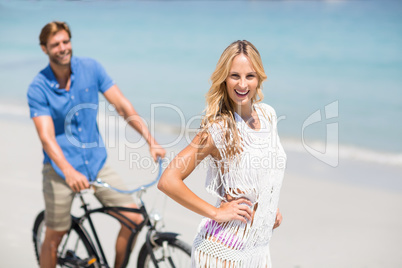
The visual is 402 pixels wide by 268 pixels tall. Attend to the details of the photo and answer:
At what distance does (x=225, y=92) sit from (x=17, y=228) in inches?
141

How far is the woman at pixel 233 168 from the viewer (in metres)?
2.35

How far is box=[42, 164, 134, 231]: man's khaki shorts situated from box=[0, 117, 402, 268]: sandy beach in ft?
3.08

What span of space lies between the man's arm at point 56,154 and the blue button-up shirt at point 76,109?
0.07 metres

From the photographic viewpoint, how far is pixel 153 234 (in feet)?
11.2

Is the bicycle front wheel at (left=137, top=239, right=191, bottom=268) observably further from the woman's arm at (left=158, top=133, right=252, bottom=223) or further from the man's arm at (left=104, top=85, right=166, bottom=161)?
the woman's arm at (left=158, top=133, right=252, bottom=223)

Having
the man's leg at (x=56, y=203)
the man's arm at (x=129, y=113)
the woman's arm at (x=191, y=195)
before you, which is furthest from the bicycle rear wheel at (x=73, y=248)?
the woman's arm at (x=191, y=195)

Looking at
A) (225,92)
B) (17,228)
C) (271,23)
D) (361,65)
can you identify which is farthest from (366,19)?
(225,92)

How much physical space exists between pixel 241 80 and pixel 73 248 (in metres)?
2.56

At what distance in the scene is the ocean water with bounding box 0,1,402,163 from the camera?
10.5 meters

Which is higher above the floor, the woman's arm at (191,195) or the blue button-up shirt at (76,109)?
the blue button-up shirt at (76,109)

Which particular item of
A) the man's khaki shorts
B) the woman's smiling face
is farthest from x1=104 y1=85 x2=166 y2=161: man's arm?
the woman's smiling face

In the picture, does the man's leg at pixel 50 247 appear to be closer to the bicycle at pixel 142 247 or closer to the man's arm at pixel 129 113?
the bicycle at pixel 142 247

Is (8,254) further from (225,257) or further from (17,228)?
(225,257)

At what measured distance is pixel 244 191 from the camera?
7.93 ft
